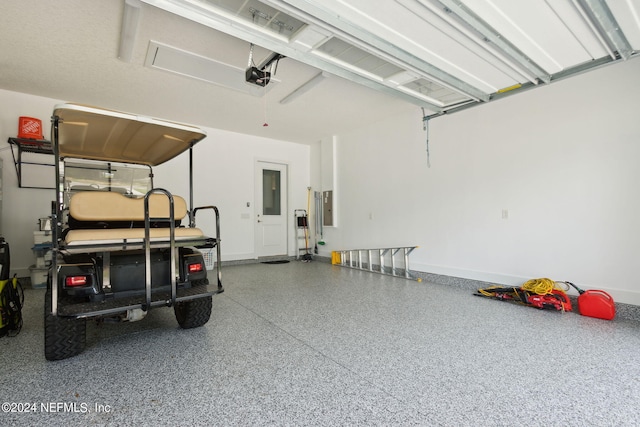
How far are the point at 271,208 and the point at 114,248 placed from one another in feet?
18.2

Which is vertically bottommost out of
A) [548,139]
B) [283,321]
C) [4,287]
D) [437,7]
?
[283,321]

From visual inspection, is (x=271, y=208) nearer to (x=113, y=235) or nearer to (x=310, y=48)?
(x=310, y=48)

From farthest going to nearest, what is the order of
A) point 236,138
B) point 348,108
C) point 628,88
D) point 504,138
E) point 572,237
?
point 236,138 → point 348,108 → point 504,138 → point 572,237 → point 628,88

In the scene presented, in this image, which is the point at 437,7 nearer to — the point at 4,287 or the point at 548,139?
the point at 548,139

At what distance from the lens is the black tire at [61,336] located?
2062 millimetres

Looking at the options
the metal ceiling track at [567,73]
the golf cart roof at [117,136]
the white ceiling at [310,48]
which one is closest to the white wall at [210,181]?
the white ceiling at [310,48]

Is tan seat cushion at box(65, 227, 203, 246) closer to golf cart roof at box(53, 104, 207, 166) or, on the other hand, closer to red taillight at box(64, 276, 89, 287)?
red taillight at box(64, 276, 89, 287)

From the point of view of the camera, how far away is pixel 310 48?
2.88 meters

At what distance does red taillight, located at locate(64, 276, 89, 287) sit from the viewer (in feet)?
6.68

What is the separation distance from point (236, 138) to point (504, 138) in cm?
530

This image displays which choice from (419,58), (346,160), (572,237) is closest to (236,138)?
(346,160)

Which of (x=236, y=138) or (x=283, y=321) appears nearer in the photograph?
(x=283, y=321)

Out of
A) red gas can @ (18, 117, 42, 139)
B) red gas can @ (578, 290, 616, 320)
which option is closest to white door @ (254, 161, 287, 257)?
red gas can @ (18, 117, 42, 139)

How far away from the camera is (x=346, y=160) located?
688 cm
